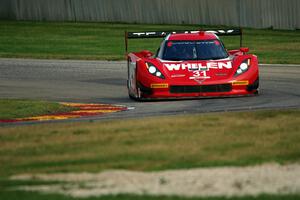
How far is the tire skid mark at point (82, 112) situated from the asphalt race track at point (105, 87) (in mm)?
357

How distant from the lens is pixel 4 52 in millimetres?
32750

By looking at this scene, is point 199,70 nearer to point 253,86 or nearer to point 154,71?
point 154,71

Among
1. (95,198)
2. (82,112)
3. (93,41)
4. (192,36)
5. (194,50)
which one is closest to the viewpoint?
(95,198)

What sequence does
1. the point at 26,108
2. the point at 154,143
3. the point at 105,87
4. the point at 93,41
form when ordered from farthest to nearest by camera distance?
the point at 93,41
the point at 105,87
the point at 26,108
the point at 154,143

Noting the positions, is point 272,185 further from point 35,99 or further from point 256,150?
point 35,99

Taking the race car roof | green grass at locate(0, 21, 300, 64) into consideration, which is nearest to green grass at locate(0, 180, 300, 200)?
the race car roof

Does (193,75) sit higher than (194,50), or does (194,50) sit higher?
(194,50)

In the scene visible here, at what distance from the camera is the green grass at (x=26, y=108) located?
16.4 metres

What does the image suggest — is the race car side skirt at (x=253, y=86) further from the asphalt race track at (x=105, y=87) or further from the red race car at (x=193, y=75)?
the asphalt race track at (x=105, y=87)

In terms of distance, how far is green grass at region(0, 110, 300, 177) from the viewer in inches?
415

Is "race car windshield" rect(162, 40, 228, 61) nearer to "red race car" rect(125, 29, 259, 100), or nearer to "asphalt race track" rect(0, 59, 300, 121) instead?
"red race car" rect(125, 29, 259, 100)

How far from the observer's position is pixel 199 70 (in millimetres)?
18156

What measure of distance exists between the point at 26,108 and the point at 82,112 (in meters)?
1.08

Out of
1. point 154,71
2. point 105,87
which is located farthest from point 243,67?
point 105,87
